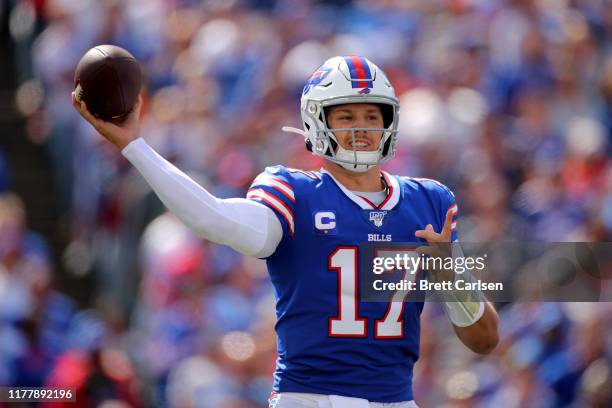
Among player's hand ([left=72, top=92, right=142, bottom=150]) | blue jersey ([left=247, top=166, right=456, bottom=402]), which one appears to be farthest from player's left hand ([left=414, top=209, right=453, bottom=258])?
player's hand ([left=72, top=92, right=142, bottom=150])

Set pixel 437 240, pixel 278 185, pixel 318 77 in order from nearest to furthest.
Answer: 1. pixel 437 240
2. pixel 278 185
3. pixel 318 77

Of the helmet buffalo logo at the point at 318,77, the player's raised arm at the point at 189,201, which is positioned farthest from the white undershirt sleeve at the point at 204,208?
the helmet buffalo logo at the point at 318,77

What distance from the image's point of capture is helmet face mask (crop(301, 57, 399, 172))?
4996 millimetres

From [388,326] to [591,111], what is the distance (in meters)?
5.32

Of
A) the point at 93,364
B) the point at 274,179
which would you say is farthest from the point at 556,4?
the point at 274,179

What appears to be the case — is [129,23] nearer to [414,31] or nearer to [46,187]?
[46,187]

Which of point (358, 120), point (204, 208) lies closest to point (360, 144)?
point (358, 120)

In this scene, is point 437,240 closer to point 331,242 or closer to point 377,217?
point 377,217

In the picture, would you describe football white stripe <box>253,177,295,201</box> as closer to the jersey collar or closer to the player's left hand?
the jersey collar

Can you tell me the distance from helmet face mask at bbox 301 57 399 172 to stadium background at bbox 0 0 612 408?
2463 mm

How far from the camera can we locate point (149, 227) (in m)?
9.16

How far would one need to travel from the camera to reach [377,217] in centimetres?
490

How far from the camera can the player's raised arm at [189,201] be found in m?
4.51

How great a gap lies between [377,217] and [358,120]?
0.41 metres
